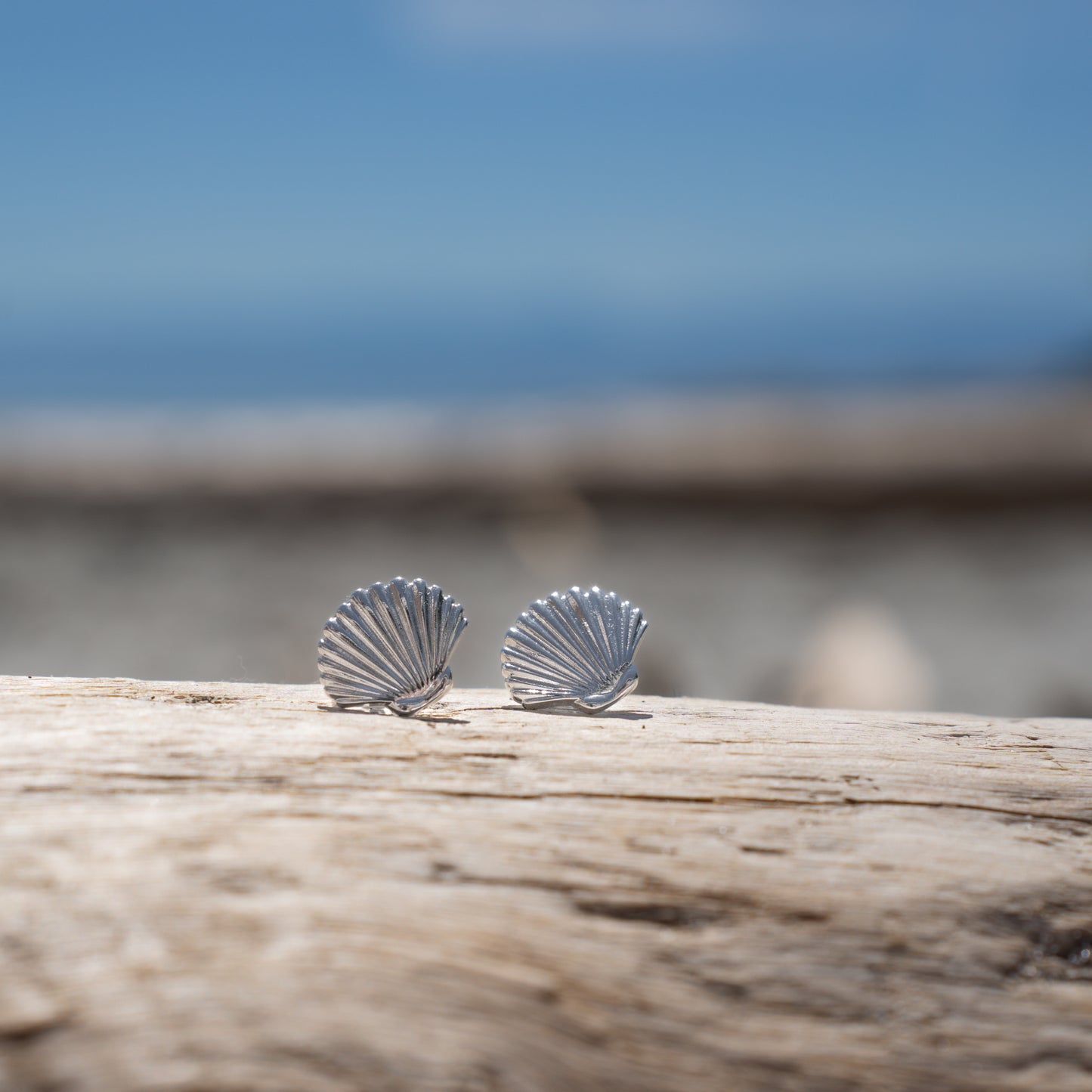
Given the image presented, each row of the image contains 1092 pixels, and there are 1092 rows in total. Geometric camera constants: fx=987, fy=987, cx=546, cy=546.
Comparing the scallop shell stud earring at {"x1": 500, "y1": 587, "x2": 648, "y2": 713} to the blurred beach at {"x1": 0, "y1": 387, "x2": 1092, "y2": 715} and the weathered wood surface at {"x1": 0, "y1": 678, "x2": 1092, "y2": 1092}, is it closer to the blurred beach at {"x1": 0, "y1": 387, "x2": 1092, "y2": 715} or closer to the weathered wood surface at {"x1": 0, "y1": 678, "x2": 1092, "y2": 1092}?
the weathered wood surface at {"x1": 0, "y1": 678, "x2": 1092, "y2": 1092}

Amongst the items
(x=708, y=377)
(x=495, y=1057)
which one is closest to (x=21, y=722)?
(x=495, y=1057)

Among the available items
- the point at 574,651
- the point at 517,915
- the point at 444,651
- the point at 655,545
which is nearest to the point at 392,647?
the point at 444,651

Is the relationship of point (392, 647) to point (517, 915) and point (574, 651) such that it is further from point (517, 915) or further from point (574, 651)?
point (517, 915)

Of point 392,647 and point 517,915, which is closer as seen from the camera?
point 517,915

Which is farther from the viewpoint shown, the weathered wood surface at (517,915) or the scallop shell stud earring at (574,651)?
the scallop shell stud earring at (574,651)

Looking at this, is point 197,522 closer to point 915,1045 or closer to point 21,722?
point 21,722

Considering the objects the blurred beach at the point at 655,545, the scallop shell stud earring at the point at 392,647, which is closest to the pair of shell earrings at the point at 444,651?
the scallop shell stud earring at the point at 392,647

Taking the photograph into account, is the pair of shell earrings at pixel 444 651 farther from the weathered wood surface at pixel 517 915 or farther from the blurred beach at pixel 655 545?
the blurred beach at pixel 655 545
